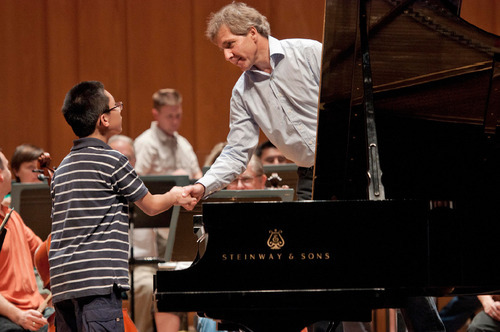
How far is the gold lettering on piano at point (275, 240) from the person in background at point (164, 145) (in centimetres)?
375

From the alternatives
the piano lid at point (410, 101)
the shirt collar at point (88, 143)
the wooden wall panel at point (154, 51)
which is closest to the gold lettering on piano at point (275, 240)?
the piano lid at point (410, 101)

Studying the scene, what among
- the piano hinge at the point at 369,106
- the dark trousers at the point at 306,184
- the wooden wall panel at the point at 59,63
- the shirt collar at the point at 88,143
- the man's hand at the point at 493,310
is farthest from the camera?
the wooden wall panel at the point at 59,63

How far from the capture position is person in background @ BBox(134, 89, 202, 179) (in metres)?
5.85

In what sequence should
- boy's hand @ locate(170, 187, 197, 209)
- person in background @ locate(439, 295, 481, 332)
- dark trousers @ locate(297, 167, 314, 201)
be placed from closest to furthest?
1. boy's hand @ locate(170, 187, 197, 209)
2. dark trousers @ locate(297, 167, 314, 201)
3. person in background @ locate(439, 295, 481, 332)

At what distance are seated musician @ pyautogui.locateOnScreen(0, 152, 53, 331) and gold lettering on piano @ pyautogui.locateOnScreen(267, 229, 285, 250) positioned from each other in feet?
5.30

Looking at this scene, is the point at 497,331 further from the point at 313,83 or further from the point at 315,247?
the point at 315,247

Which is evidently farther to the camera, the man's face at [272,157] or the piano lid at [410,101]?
the man's face at [272,157]

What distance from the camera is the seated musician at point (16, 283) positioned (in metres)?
3.27

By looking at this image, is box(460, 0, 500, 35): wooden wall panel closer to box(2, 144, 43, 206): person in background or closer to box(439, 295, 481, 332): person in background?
box(439, 295, 481, 332): person in background

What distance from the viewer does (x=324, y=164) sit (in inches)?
93.0

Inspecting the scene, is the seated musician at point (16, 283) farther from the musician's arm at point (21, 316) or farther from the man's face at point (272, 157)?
the man's face at point (272, 157)

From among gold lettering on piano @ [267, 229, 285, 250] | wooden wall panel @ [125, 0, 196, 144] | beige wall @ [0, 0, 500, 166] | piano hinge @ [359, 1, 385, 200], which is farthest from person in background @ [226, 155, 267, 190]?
wooden wall panel @ [125, 0, 196, 144]

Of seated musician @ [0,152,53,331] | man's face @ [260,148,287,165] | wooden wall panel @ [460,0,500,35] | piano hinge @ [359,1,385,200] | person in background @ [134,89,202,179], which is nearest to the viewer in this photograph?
piano hinge @ [359,1,385,200]

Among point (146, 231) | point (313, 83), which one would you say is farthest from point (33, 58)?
point (313, 83)
